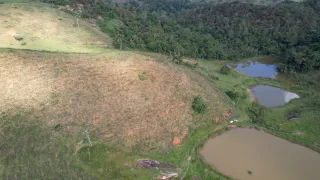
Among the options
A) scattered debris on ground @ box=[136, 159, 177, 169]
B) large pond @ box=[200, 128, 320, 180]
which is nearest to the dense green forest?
large pond @ box=[200, 128, 320, 180]

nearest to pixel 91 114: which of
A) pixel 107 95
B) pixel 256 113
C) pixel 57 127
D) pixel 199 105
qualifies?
pixel 107 95

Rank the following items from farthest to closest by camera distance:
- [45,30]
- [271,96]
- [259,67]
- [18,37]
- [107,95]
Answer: [259,67] < [45,30] < [271,96] < [18,37] < [107,95]

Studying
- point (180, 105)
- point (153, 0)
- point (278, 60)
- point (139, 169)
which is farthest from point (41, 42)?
point (153, 0)

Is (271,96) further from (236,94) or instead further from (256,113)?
(256,113)

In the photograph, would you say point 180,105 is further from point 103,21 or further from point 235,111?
point 103,21

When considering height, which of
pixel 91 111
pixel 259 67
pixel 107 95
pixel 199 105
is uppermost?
pixel 199 105

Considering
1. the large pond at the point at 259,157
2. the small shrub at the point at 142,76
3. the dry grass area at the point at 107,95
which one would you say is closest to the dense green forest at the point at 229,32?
the dry grass area at the point at 107,95

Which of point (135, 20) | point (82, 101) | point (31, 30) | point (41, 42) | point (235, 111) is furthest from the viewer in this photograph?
point (135, 20)

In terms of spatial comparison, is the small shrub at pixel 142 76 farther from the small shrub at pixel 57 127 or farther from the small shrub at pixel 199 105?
the small shrub at pixel 57 127

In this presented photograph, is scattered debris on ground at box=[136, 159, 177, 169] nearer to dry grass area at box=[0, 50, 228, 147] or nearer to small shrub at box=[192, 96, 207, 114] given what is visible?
dry grass area at box=[0, 50, 228, 147]
